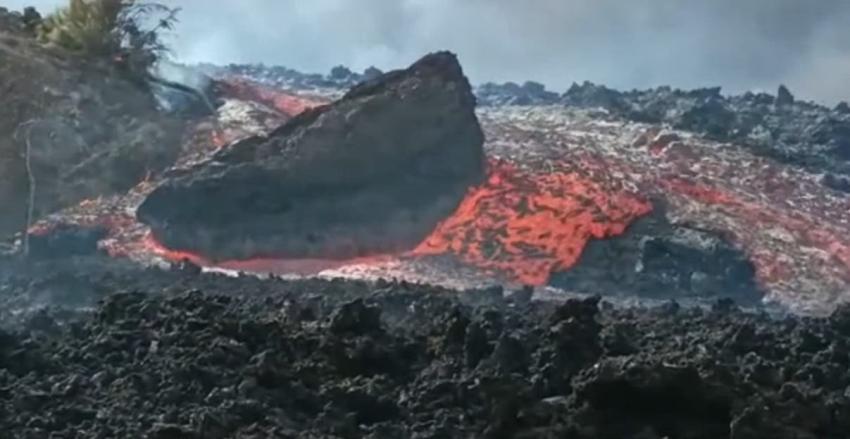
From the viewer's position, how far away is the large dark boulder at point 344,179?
23234mm

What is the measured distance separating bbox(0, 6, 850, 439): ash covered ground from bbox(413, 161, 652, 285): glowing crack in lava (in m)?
0.05

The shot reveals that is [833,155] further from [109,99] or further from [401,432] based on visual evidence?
[401,432]

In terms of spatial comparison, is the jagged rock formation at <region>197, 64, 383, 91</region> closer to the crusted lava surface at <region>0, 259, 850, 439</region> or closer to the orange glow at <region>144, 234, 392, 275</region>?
the orange glow at <region>144, 234, 392, 275</region>

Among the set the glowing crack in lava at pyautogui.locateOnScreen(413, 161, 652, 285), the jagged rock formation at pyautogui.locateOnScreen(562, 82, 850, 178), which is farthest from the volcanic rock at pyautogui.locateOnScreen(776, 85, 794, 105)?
the glowing crack in lava at pyautogui.locateOnScreen(413, 161, 652, 285)

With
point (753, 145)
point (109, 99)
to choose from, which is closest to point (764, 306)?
point (753, 145)

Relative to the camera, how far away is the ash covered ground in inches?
275

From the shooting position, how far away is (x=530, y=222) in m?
24.1

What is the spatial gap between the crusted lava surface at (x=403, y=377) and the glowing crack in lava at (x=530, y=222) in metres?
11.9

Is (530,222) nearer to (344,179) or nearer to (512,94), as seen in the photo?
(344,179)

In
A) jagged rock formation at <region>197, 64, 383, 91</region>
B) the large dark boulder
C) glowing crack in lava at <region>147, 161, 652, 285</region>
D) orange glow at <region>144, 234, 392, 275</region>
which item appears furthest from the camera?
jagged rock formation at <region>197, 64, 383, 91</region>

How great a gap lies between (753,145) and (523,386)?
23.8 m

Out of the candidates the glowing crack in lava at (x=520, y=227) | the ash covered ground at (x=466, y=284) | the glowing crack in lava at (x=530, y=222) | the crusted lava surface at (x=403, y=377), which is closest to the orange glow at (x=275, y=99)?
the ash covered ground at (x=466, y=284)

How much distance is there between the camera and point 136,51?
91.7 ft

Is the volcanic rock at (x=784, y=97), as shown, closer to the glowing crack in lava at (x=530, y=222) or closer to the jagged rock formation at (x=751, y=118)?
the jagged rock formation at (x=751, y=118)
